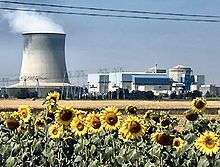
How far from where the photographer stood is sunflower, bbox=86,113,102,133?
184 inches

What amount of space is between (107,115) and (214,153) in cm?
106

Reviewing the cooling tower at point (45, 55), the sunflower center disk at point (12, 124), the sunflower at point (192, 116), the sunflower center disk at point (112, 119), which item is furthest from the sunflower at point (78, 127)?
the cooling tower at point (45, 55)

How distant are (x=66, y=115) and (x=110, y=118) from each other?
0.41 meters

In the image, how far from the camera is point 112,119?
183 inches

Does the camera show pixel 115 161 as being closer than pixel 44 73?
Yes

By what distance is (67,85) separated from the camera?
99875 mm

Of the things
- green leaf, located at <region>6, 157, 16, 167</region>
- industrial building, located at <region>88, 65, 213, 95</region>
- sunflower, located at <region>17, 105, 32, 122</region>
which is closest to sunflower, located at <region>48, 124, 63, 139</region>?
green leaf, located at <region>6, 157, 16, 167</region>

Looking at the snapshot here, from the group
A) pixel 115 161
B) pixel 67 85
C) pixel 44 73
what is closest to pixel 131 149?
pixel 115 161

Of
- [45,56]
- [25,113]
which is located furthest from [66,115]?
[45,56]

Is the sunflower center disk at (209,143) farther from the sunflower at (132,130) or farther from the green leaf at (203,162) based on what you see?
the sunflower at (132,130)

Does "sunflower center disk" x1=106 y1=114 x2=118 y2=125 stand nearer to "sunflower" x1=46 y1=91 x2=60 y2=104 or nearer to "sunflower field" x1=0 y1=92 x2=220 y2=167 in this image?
"sunflower field" x1=0 y1=92 x2=220 y2=167

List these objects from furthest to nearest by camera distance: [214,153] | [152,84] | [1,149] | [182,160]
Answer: [152,84] → [1,149] → [182,160] → [214,153]

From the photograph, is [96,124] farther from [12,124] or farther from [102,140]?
[12,124]

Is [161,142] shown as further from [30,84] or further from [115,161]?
[30,84]
